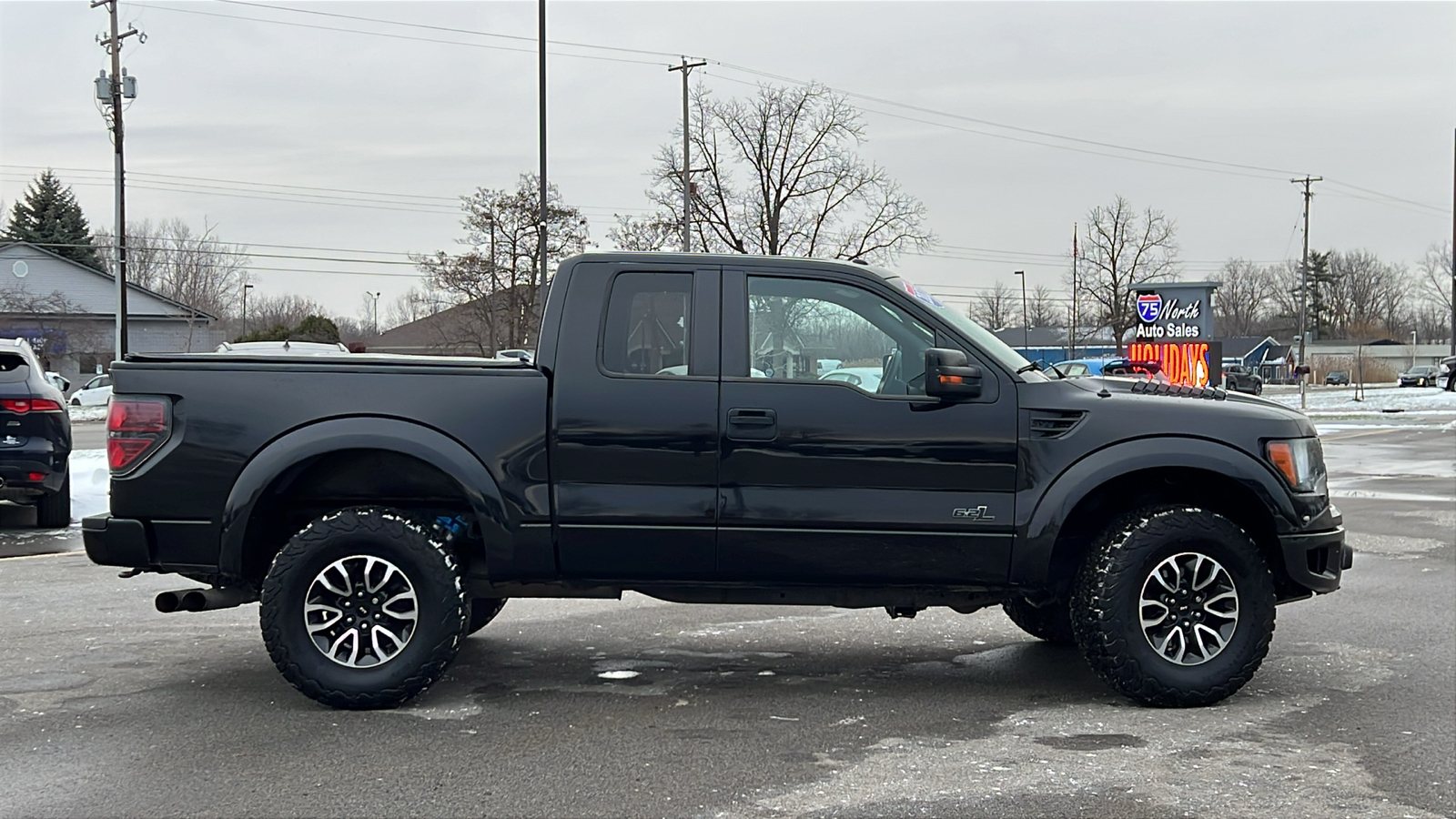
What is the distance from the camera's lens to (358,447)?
17.3 feet

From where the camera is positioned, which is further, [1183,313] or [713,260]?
[1183,313]

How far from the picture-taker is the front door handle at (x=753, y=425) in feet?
17.4

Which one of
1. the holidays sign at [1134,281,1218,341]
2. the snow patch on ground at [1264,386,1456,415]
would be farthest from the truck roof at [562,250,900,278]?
the snow patch on ground at [1264,386,1456,415]

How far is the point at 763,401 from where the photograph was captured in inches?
209

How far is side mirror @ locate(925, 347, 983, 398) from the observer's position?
5.21 meters

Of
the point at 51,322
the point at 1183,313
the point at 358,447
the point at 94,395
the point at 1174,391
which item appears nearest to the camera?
the point at 358,447

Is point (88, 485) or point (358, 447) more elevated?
point (358, 447)

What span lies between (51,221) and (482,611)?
68802 millimetres

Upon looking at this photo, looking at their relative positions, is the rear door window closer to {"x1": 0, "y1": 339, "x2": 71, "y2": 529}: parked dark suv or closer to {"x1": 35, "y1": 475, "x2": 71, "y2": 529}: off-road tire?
{"x1": 0, "y1": 339, "x2": 71, "y2": 529}: parked dark suv

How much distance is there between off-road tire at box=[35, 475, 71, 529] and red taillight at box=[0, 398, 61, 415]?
0.94m

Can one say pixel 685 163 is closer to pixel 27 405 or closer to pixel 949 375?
pixel 27 405

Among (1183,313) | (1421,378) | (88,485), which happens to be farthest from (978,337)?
(1421,378)

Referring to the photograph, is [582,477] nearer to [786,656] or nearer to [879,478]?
[879,478]

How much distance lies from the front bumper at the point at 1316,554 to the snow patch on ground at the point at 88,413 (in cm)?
3539
